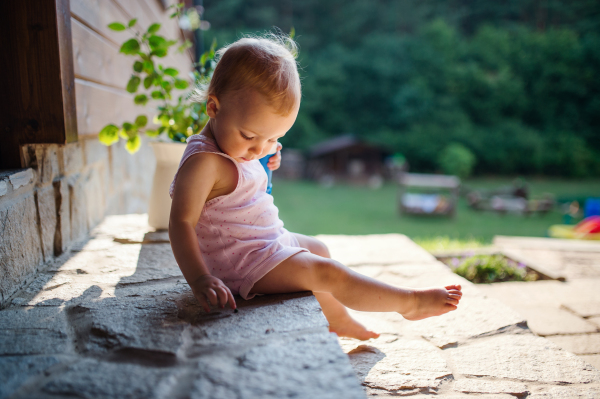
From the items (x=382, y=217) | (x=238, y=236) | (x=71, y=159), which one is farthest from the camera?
(x=382, y=217)

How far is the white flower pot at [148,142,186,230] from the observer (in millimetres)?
1902

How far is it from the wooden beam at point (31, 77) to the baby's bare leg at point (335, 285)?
0.91m

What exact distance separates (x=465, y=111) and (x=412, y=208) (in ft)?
32.0

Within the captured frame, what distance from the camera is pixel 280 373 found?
78cm

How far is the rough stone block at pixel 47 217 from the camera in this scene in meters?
1.44

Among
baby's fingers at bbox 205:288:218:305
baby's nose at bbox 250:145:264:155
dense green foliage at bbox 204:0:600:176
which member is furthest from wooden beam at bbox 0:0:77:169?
dense green foliage at bbox 204:0:600:176

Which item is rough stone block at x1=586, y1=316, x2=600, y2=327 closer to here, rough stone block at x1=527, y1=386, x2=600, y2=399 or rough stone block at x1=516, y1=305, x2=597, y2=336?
rough stone block at x1=516, y1=305, x2=597, y2=336

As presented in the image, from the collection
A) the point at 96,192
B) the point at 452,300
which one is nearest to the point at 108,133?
the point at 96,192

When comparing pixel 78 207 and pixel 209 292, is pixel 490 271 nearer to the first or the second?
pixel 209 292

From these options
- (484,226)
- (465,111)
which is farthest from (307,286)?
(465,111)

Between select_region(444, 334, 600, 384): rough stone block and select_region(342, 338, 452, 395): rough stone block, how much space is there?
0.07m

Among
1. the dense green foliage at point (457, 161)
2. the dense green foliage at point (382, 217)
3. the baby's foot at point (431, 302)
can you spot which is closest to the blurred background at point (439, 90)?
the dense green foliage at point (457, 161)

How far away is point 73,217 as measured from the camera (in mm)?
1739

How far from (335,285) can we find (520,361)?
646 millimetres
